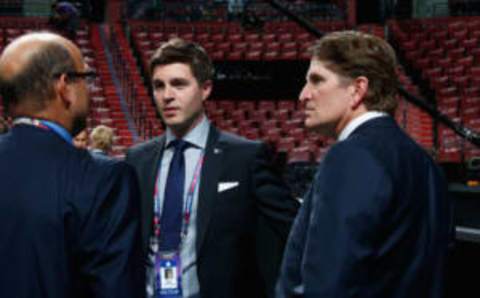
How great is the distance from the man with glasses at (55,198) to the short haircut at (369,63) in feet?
1.91

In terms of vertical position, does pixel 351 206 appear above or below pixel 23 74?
below

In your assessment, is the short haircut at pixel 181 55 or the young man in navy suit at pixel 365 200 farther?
the short haircut at pixel 181 55

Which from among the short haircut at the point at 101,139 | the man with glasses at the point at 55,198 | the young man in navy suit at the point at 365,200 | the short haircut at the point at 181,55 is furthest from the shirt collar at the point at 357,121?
the short haircut at the point at 101,139

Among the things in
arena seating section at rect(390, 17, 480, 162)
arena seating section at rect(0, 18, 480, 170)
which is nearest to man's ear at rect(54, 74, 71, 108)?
arena seating section at rect(0, 18, 480, 170)

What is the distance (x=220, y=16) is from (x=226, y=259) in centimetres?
1566

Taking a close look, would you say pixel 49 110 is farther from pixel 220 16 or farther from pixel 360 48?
pixel 220 16

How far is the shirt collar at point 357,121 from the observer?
1.75 metres

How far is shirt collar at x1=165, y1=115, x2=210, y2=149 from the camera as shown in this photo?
253 cm

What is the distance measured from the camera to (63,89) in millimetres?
1654

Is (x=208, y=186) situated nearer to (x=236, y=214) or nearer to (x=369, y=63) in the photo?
(x=236, y=214)

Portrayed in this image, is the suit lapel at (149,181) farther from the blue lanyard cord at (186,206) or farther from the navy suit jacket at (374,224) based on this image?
the navy suit jacket at (374,224)

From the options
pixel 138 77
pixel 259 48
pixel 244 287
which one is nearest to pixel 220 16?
pixel 259 48

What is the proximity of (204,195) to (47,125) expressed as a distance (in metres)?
0.89

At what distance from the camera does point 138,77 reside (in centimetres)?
1449
